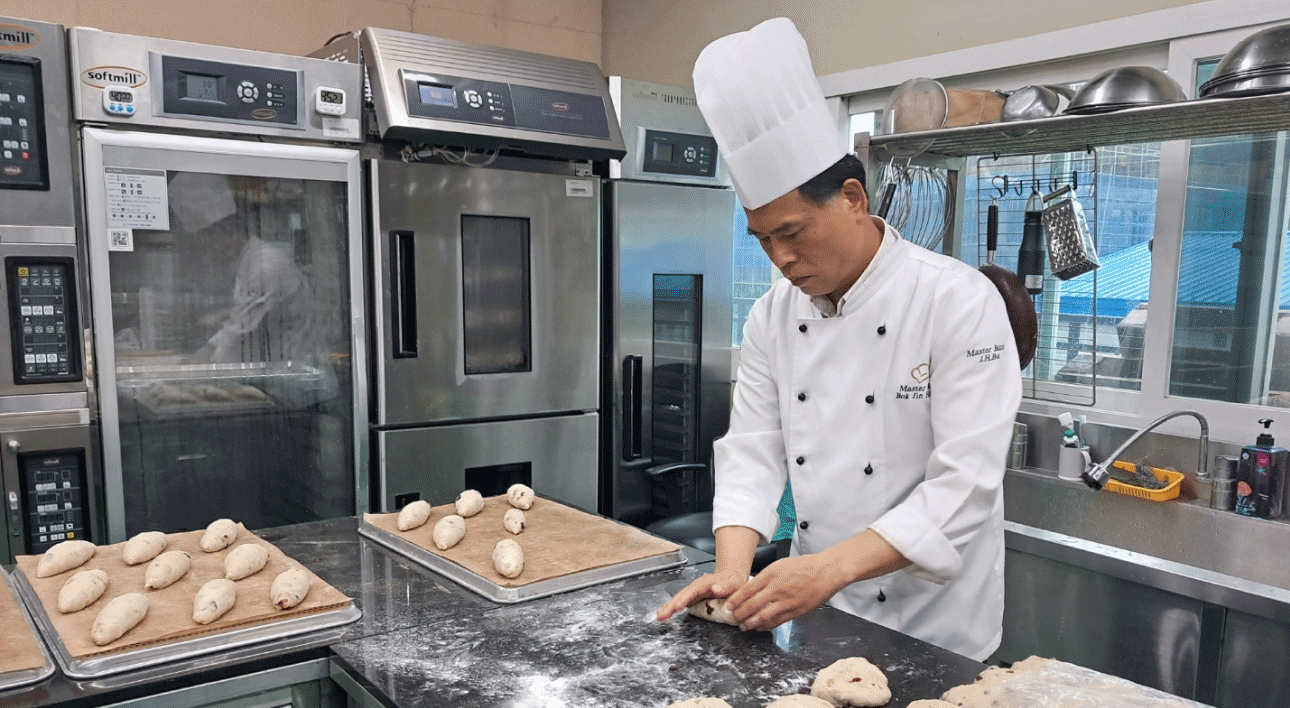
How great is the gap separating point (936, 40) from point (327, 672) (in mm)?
2660

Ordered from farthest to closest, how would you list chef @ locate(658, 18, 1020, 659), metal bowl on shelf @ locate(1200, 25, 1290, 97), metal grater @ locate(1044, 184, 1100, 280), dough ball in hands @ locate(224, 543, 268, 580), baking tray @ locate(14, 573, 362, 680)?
metal grater @ locate(1044, 184, 1100, 280), metal bowl on shelf @ locate(1200, 25, 1290, 97), dough ball in hands @ locate(224, 543, 268, 580), chef @ locate(658, 18, 1020, 659), baking tray @ locate(14, 573, 362, 680)

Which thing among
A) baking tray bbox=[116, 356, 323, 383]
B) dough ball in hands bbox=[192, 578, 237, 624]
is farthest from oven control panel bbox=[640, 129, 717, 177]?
dough ball in hands bbox=[192, 578, 237, 624]

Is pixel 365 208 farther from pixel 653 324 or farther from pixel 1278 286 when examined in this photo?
pixel 1278 286

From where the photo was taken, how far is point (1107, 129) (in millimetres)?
2379

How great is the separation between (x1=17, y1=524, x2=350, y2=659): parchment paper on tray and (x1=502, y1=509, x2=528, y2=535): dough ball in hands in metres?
0.43

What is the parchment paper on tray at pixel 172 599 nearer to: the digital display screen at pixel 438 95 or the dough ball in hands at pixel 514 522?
the dough ball in hands at pixel 514 522

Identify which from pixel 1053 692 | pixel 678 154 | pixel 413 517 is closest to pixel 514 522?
pixel 413 517

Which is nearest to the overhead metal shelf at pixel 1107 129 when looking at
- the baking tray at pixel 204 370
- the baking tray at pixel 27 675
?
the baking tray at pixel 204 370

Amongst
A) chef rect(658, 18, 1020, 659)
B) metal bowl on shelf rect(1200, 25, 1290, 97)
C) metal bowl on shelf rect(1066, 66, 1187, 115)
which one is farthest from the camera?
metal bowl on shelf rect(1066, 66, 1187, 115)

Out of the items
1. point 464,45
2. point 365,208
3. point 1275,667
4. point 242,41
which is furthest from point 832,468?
point 242,41

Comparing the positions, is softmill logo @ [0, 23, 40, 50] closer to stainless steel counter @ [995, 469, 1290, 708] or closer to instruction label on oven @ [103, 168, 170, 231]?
instruction label on oven @ [103, 168, 170, 231]

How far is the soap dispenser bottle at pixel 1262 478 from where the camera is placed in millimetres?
2219

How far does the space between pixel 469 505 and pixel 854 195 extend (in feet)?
3.58

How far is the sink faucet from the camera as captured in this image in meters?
2.36
